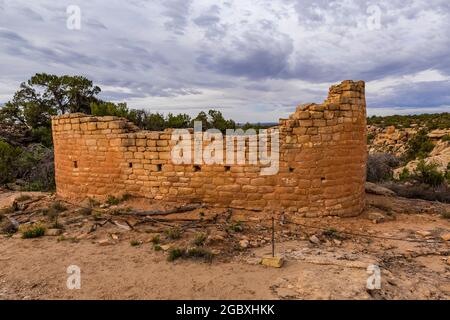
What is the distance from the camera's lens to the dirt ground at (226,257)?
4043 millimetres

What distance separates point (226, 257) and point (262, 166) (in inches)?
96.0

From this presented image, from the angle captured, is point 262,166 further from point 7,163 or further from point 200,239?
point 7,163

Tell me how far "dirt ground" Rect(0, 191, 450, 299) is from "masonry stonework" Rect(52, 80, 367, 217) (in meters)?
0.36

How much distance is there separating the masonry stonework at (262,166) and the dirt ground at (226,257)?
1.17 ft

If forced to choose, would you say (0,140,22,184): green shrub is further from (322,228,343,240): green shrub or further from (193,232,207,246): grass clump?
(322,228,343,240): green shrub

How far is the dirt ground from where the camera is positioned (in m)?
4.04

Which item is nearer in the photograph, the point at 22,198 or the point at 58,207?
the point at 58,207

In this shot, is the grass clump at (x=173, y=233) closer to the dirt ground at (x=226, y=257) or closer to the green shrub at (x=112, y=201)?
the dirt ground at (x=226, y=257)

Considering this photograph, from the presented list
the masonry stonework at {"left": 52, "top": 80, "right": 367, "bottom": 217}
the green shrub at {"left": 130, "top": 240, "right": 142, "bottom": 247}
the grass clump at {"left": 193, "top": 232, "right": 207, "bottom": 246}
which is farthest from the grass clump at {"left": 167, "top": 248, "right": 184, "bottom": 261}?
the masonry stonework at {"left": 52, "top": 80, "right": 367, "bottom": 217}

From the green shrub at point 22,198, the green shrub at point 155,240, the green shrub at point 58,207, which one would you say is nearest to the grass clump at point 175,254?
the green shrub at point 155,240

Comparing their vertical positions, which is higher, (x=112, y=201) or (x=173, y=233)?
(x=112, y=201)

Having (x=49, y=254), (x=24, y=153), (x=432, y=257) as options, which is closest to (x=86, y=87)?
(x=24, y=153)

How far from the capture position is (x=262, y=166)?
22.6ft

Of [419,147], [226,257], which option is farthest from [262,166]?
[419,147]
